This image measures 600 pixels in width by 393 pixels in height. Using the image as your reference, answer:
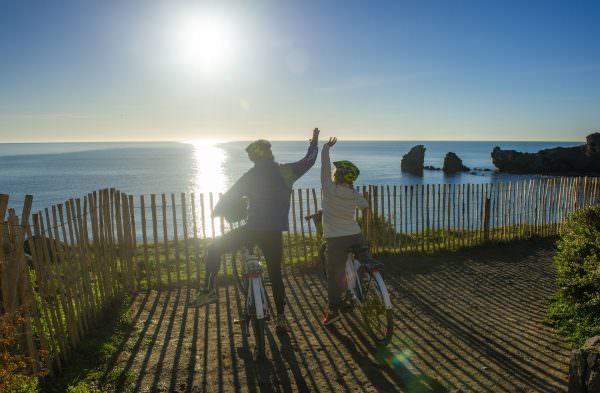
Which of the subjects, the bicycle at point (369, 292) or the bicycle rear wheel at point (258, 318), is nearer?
the bicycle rear wheel at point (258, 318)

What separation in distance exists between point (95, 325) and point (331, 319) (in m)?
3.09

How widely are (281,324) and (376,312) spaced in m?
1.19

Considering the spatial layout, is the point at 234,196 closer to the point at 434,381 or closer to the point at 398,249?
the point at 434,381

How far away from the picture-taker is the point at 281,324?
17.6 feet

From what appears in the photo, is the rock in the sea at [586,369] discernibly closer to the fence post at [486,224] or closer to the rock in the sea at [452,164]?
the fence post at [486,224]

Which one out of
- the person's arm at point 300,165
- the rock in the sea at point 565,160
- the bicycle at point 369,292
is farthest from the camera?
the rock in the sea at point 565,160

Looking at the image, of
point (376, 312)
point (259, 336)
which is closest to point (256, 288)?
point (259, 336)

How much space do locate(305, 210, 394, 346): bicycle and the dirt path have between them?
200 mm

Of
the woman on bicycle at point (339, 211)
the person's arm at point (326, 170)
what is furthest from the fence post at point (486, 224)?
the person's arm at point (326, 170)

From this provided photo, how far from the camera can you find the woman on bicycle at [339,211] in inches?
200

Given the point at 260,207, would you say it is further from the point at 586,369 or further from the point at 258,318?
the point at 586,369

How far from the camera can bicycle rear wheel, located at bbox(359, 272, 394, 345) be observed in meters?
4.84

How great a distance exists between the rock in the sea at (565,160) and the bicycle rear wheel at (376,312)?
74.3 metres

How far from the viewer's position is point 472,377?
4.32 m
